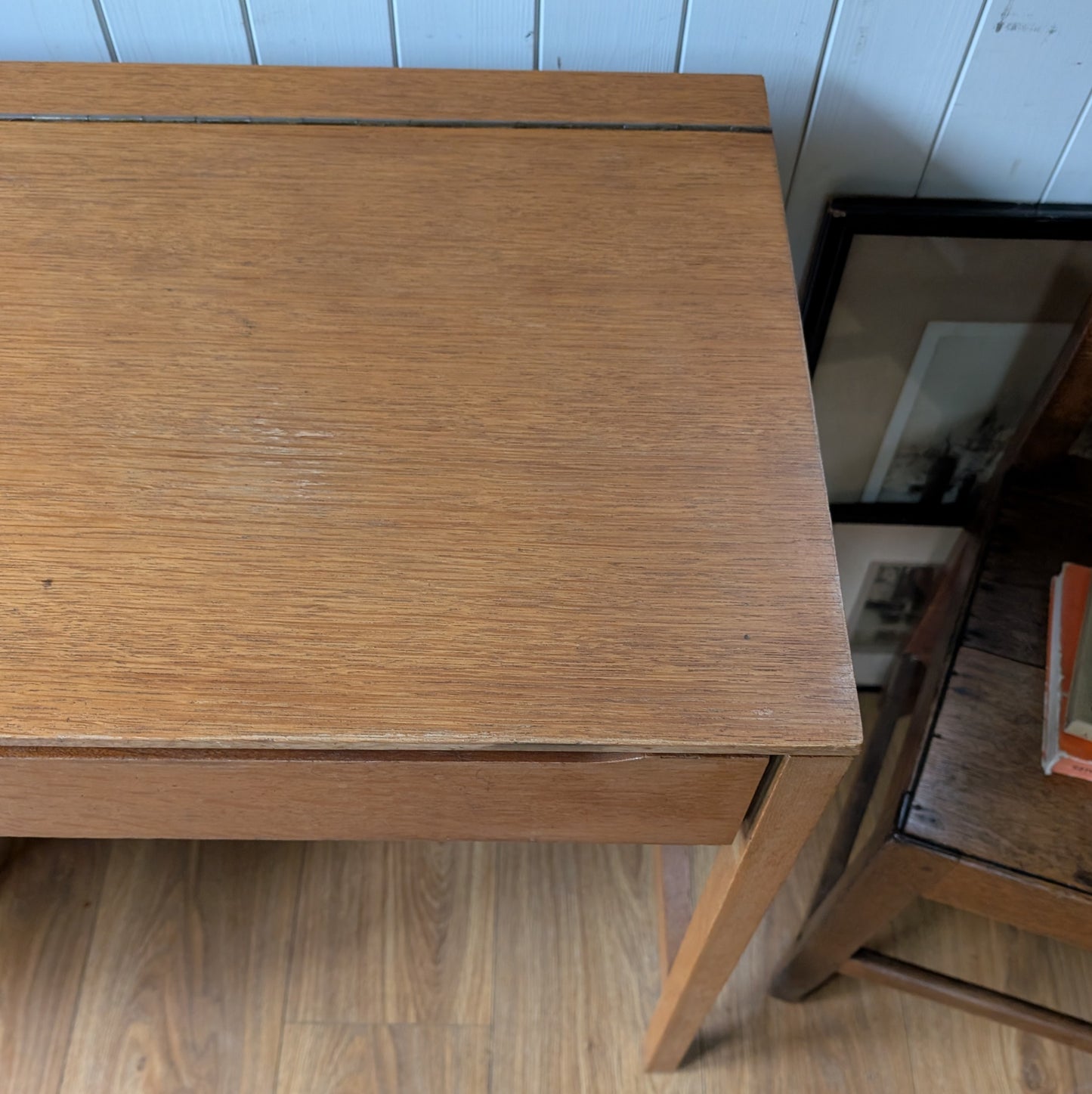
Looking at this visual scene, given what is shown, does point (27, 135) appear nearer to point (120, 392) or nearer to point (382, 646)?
point (120, 392)

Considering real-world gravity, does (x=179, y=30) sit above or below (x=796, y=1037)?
above

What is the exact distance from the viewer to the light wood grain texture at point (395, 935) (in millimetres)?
1136

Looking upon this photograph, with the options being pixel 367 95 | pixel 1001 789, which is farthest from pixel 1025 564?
pixel 367 95

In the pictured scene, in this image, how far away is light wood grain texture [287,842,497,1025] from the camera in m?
1.14

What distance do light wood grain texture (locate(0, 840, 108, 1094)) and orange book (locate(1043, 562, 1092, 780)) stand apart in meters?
1.04

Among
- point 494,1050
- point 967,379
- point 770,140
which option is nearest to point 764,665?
point 770,140

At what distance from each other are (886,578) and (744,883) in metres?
0.67

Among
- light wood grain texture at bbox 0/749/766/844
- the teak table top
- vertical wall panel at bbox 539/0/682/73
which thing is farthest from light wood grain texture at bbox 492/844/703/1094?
vertical wall panel at bbox 539/0/682/73

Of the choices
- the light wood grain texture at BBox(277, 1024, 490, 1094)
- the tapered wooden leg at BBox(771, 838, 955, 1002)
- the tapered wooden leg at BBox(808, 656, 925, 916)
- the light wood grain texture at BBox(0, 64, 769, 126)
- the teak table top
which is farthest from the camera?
the tapered wooden leg at BBox(808, 656, 925, 916)

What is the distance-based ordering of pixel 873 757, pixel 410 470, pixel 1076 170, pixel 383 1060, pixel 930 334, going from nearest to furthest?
pixel 410 470 → pixel 1076 170 → pixel 930 334 → pixel 383 1060 → pixel 873 757

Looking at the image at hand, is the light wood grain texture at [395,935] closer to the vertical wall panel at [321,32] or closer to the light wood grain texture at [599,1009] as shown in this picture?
the light wood grain texture at [599,1009]

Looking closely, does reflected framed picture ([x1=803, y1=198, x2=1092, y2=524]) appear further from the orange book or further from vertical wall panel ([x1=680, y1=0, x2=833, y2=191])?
the orange book

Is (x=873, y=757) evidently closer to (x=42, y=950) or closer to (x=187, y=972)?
(x=187, y=972)

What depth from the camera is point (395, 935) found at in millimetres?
1181
